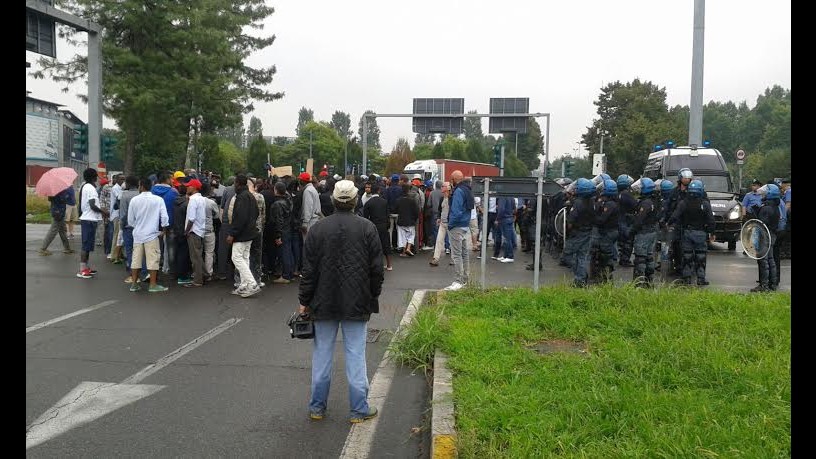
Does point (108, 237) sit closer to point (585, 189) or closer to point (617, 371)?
point (585, 189)

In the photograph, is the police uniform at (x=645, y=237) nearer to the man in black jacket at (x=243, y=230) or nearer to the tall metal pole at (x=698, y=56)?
the man in black jacket at (x=243, y=230)

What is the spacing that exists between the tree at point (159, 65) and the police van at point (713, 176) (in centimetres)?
1846

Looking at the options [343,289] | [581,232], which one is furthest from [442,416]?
[581,232]

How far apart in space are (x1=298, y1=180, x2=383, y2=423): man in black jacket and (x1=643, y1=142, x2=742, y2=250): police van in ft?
45.3

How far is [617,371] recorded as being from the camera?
5.76 metres

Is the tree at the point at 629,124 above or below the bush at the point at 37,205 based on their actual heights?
above

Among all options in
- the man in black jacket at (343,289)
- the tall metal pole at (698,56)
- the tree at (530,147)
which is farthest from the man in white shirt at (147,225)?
the tree at (530,147)

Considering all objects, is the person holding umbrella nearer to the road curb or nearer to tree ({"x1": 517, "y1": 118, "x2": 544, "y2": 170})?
the road curb

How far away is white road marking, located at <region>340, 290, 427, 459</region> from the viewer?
468 centimetres

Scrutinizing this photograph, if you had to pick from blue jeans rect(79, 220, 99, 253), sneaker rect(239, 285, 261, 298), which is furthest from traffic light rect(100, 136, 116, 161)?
sneaker rect(239, 285, 261, 298)

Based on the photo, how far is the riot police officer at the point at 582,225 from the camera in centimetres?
1032

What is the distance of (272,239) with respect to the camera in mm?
11898

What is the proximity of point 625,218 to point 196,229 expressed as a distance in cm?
847
